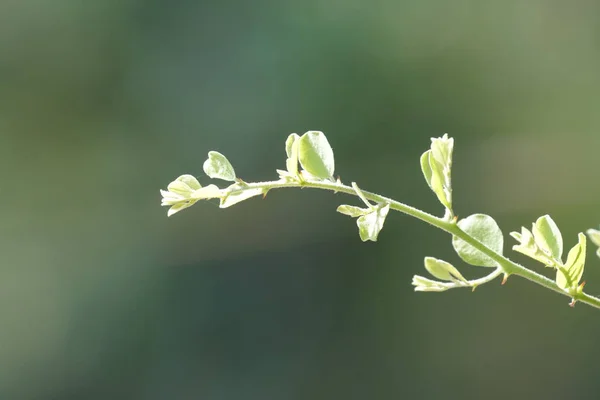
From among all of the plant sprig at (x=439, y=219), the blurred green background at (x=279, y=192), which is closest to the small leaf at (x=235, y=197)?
the plant sprig at (x=439, y=219)

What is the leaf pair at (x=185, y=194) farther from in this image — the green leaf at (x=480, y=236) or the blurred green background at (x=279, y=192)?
the blurred green background at (x=279, y=192)

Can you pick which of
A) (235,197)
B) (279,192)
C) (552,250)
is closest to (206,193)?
(235,197)

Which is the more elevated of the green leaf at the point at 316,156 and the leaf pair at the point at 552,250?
the green leaf at the point at 316,156

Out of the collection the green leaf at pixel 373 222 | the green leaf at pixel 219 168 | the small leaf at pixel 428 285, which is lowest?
the small leaf at pixel 428 285

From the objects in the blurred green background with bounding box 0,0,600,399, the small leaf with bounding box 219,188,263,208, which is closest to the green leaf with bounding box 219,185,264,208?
the small leaf with bounding box 219,188,263,208

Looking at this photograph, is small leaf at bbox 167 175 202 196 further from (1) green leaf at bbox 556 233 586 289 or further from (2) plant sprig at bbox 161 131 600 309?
(1) green leaf at bbox 556 233 586 289

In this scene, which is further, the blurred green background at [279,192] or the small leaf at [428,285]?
the blurred green background at [279,192]
